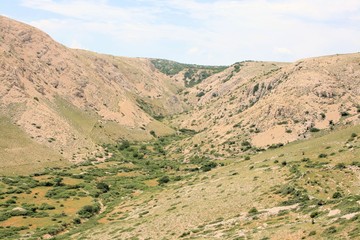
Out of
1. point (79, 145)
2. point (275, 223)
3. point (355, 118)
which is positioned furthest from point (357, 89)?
point (275, 223)

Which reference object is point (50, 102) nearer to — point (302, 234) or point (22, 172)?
point (22, 172)

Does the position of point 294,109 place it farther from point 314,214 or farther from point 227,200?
point 314,214

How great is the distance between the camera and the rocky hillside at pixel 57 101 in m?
134

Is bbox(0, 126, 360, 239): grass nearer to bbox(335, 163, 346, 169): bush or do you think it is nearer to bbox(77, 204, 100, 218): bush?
bbox(335, 163, 346, 169): bush

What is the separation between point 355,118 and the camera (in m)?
110

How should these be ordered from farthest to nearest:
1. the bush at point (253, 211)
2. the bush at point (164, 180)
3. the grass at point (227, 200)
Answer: the bush at point (164, 180)
the bush at point (253, 211)
the grass at point (227, 200)

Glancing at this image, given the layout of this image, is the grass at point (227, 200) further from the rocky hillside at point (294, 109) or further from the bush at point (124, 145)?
the bush at point (124, 145)

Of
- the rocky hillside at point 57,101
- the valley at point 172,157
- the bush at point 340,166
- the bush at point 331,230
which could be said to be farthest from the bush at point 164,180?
the bush at point 331,230

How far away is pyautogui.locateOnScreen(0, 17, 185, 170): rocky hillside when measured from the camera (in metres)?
134

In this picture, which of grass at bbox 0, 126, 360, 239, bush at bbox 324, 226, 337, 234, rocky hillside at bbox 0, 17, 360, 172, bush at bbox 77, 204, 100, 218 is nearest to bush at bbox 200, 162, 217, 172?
grass at bbox 0, 126, 360, 239

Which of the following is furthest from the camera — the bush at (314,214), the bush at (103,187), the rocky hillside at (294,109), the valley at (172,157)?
the rocky hillside at (294,109)

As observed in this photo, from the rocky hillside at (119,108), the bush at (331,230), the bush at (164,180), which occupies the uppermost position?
the rocky hillside at (119,108)

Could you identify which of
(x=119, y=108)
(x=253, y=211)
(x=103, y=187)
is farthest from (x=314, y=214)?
(x=119, y=108)

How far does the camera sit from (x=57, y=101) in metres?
161
